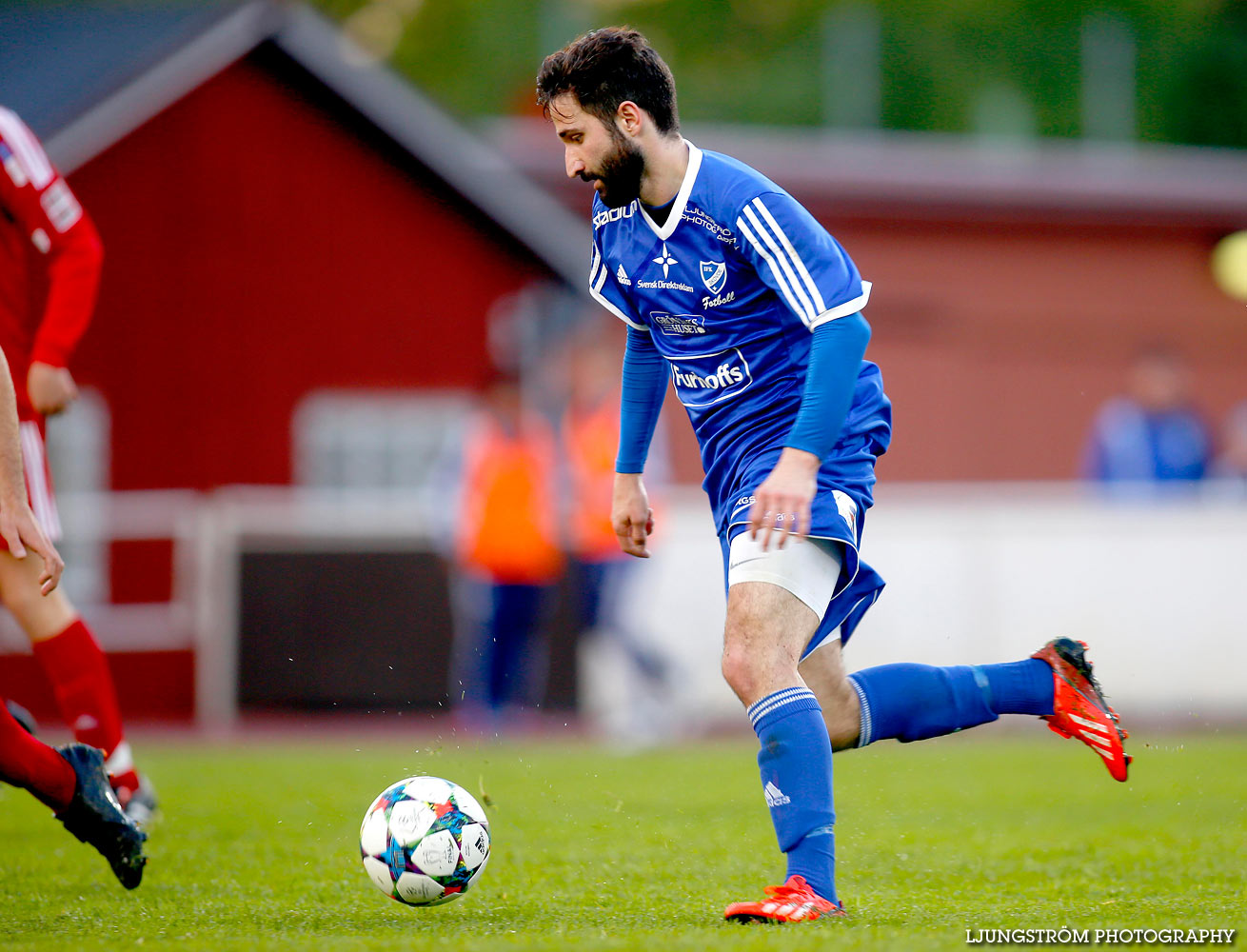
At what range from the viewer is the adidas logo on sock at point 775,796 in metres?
3.85

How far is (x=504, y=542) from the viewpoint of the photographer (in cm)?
1052

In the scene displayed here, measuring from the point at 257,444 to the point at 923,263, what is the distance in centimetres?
942

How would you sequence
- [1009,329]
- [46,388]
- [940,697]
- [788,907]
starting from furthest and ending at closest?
[1009,329], [46,388], [940,697], [788,907]

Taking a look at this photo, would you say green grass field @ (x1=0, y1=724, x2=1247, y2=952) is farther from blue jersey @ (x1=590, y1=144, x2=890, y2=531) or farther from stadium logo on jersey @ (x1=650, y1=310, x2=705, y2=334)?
stadium logo on jersey @ (x1=650, y1=310, x2=705, y2=334)

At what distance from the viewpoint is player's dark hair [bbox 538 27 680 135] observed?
13.3 ft

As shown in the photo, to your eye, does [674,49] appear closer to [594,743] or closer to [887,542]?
[887,542]

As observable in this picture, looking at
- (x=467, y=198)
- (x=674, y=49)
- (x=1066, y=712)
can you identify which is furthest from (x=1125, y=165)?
(x=1066, y=712)

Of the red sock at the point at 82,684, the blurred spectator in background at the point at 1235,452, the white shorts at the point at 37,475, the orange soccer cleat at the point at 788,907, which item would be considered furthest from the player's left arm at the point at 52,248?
the blurred spectator in background at the point at 1235,452

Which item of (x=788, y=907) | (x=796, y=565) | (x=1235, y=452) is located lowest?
(x=788, y=907)

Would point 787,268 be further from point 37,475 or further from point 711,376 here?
point 37,475

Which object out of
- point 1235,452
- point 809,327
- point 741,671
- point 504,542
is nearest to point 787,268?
point 809,327

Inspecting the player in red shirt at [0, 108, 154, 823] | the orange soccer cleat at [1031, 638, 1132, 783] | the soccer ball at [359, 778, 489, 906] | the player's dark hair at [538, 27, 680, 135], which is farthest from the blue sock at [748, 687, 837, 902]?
the player in red shirt at [0, 108, 154, 823]

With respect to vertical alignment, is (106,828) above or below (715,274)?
below

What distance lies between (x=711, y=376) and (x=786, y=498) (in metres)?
0.61
